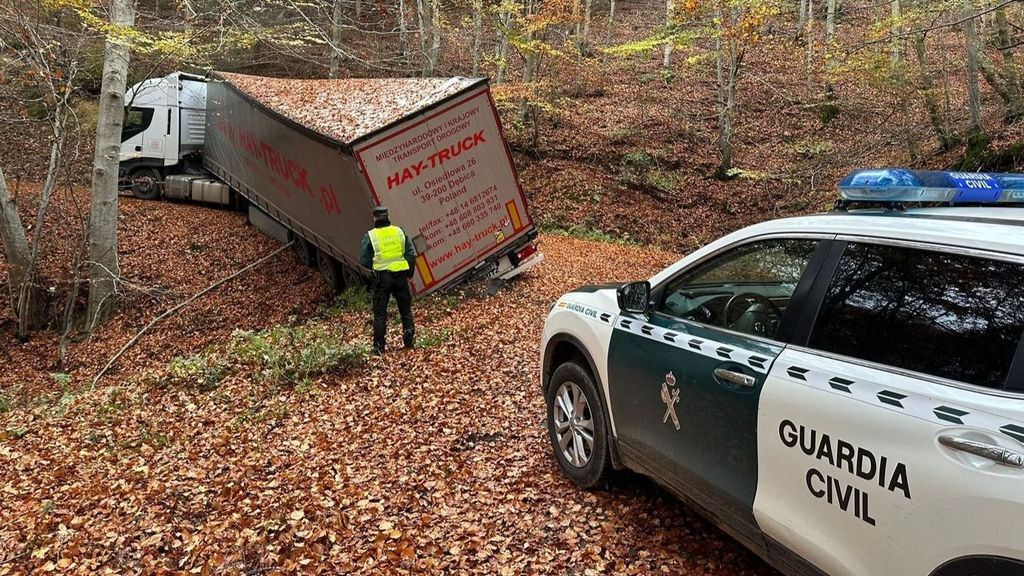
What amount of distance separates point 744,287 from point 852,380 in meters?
1.00

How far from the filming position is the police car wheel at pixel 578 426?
13.2 feet

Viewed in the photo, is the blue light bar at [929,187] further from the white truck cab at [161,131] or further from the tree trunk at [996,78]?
the white truck cab at [161,131]

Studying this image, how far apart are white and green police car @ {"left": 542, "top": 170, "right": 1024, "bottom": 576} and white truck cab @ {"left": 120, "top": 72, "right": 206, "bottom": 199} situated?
57.5 feet

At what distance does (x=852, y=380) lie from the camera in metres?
2.30

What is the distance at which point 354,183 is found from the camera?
9508 millimetres

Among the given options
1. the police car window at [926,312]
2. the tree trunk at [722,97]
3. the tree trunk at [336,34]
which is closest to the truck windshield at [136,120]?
the tree trunk at [336,34]

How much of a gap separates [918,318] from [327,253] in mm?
10653

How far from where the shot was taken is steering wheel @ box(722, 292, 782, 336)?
2.85m

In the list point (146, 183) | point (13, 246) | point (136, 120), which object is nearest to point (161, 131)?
point (136, 120)

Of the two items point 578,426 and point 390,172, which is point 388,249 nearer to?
point 390,172

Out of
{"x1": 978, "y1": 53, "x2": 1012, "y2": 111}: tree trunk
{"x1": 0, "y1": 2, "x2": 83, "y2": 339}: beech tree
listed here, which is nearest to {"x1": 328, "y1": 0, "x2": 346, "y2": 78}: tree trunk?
{"x1": 0, "y1": 2, "x2": 83, "y2": 339}: beech tree

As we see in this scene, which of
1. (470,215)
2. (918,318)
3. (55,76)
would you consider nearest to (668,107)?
(470,215)

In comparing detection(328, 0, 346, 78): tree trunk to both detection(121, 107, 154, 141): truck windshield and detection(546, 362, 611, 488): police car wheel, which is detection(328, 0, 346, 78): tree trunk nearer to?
detection(121, 107, 154, 141): truck windshield

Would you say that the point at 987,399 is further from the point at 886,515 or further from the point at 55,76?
the point at 55,76
